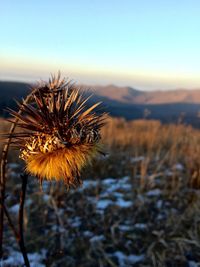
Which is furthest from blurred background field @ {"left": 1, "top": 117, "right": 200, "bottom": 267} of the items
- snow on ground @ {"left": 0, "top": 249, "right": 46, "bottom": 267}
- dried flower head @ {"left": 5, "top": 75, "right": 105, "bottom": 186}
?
dried flower head @ {"left": 5, "top": 75, "right": 105, "bottom": 186}

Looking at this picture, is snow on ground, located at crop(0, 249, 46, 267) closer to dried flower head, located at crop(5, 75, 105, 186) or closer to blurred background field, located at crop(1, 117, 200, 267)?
blurred background field, located at crop(1, 117, 200, 267)

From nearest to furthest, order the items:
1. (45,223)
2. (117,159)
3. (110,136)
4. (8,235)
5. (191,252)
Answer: (191,252), (8,235), (45,223), (117,159), (110,136)

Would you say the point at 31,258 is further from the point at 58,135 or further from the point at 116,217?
the point at 58,135

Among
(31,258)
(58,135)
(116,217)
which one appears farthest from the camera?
(116,217)

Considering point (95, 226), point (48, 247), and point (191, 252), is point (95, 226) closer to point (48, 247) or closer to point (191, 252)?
point (48, 247)

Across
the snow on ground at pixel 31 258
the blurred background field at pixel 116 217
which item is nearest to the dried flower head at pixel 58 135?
the blurred background field at pixel 116 217

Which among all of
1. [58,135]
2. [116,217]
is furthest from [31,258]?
[58,135]

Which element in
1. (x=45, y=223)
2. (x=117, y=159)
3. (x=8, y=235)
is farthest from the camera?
(x=117, y=159)

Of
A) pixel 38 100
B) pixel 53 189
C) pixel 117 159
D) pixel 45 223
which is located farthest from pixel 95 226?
pixel 38 100
